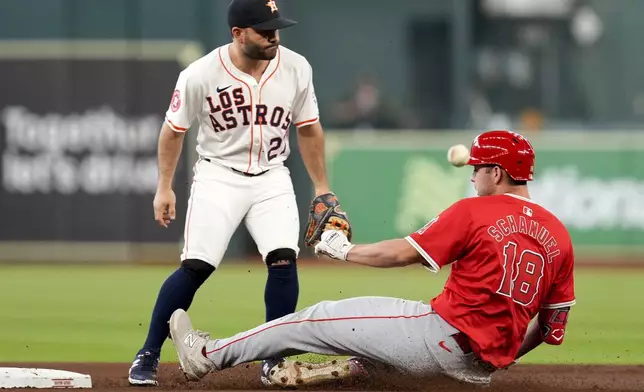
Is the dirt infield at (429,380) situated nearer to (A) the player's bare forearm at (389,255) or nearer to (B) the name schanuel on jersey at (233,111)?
(A) the player's bare forearm at (389,255)

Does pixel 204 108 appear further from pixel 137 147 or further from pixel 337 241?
pixel 137 147

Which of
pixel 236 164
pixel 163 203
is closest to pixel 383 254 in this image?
pixel 236 164

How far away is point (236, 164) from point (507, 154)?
1481 millimetres

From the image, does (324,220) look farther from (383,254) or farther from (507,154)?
(507,154)

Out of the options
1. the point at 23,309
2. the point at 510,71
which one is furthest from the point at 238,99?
the point at 510,71

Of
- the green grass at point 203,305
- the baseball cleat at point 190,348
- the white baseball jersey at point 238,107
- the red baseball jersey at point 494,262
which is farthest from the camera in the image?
the green grass at point 203,305

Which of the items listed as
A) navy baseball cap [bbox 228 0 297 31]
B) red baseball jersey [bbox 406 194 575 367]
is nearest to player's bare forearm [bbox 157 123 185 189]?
navy baseball cap [bbox 228 0 297 31]

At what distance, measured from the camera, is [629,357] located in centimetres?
779

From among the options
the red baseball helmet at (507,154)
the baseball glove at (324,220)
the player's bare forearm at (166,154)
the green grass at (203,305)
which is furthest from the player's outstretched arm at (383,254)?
the green grass at (203,305)

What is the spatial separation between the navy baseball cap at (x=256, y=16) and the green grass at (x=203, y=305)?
7.99ft

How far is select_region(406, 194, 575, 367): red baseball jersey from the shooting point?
5.25 meters

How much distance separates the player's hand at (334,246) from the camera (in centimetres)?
535

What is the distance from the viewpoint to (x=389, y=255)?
207 inches

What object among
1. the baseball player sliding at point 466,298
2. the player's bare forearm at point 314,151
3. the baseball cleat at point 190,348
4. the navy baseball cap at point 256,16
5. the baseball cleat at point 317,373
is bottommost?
the baseball cleat at point 317,373
